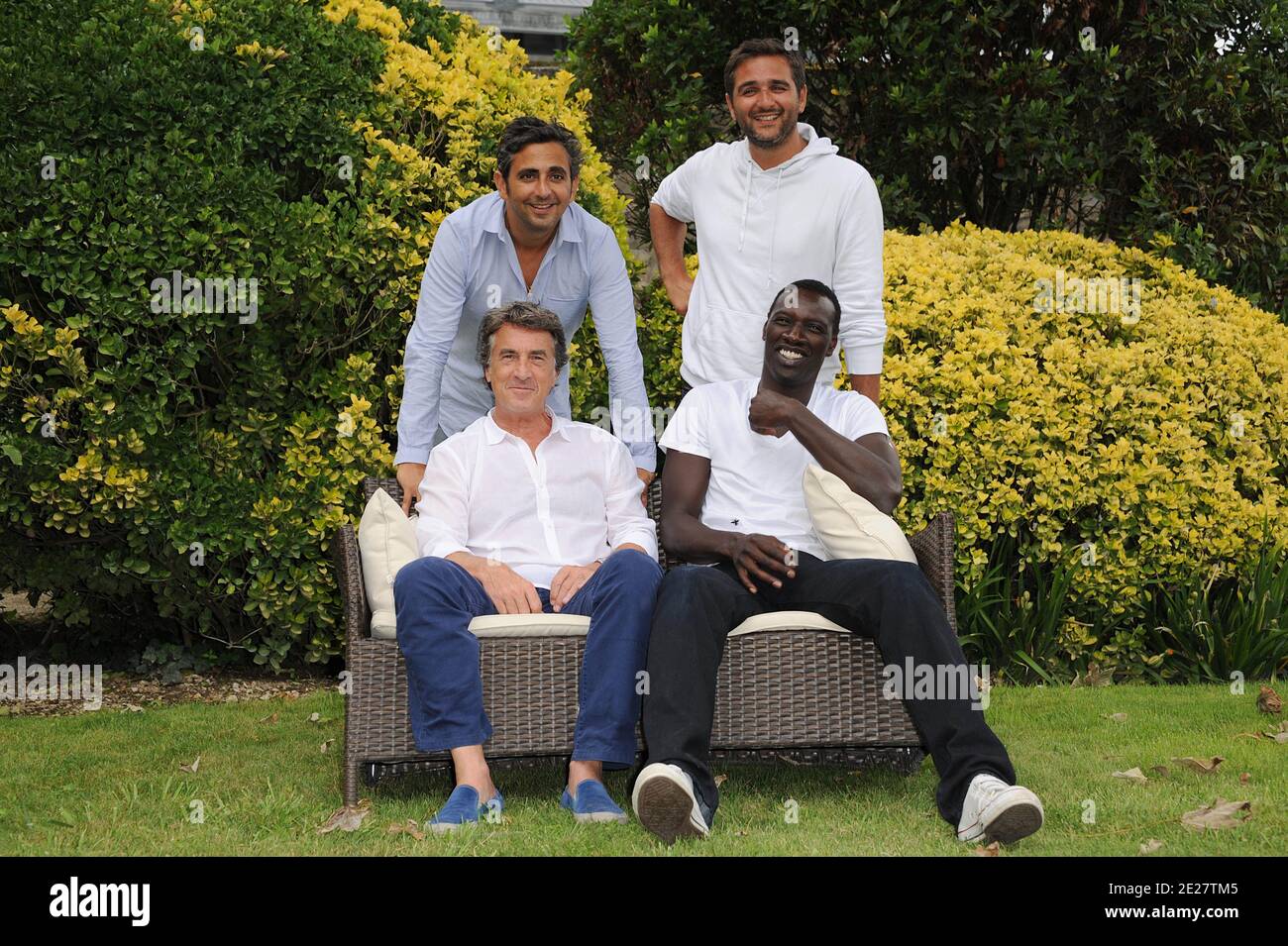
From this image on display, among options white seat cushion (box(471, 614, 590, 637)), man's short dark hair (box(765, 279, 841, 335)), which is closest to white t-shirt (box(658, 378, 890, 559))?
man's short dark hair (box(765, 279, 841, 335))

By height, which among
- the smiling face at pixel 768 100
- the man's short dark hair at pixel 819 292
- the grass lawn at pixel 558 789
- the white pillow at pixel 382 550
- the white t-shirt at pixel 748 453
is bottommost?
the grass lawn at pixel 558 789

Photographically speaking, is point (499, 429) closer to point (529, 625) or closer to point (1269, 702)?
point (529, 625)

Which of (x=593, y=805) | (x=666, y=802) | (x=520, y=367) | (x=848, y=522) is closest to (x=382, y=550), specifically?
(x=520, y=367)

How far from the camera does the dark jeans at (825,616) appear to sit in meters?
3.57

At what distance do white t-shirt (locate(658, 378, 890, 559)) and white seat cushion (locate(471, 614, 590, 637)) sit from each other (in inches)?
23.1

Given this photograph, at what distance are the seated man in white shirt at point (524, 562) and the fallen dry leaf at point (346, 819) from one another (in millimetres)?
218

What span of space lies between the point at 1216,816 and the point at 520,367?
2.34 metres

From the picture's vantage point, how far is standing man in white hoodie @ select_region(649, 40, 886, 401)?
14.4 feet

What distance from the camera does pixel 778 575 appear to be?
4.02 meters

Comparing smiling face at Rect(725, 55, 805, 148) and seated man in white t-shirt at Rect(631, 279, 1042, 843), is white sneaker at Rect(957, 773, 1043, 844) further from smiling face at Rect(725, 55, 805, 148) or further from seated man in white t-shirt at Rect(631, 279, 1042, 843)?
smiling face at Rect(725, 55, 805, 148)

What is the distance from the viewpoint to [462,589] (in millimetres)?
3898

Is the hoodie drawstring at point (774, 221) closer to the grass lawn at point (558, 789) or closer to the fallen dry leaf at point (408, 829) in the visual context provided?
the grass lawn at point (558, 789)

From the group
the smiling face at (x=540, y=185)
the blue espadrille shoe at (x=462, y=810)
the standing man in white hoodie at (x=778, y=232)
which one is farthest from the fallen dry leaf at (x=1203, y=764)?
the smiling face at (x=540, y=185)
